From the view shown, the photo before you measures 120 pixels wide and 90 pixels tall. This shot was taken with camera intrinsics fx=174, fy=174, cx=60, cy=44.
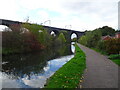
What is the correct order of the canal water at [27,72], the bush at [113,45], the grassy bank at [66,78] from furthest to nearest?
the bush at [113,45]
the canal water at [27,72]
the grassy bank at [66,78]

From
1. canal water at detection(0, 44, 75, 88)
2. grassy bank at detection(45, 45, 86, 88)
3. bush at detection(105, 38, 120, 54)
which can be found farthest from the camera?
bush at detection(105, 38, 120, 54)

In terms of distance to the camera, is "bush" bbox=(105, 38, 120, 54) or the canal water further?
"bush" bbox=(105, 38, 120, 54)

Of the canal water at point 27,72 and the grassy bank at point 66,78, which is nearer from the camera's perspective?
the grassy bank at point 66,78

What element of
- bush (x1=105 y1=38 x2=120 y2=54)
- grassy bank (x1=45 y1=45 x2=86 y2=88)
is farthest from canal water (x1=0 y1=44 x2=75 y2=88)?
bush (x1=105 y1=38 x2=120 y2=54)

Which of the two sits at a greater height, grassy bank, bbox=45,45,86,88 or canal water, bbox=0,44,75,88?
grassy bank, bbox=45,45,86,88

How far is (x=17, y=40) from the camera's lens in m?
35.9

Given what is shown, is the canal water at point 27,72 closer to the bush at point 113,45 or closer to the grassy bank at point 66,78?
the grassy bank at point 66,78

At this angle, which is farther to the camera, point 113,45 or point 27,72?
point 113,45

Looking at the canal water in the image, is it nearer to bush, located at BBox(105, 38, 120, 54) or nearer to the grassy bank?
the grassy bank

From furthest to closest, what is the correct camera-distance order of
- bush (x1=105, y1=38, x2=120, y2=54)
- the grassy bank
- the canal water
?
bush (x1=105, y1=38, x2=120, y2=54)
the canal water
the grassy bank

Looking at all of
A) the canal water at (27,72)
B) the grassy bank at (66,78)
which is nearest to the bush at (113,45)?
the canal water at (27,72)

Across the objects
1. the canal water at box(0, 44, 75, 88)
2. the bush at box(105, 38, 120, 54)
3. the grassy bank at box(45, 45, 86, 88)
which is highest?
the bush at box(105, 38, 120, 54)

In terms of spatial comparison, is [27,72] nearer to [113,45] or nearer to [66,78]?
[66,78]

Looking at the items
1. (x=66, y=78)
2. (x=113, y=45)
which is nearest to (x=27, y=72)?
(x=66, y=78)
